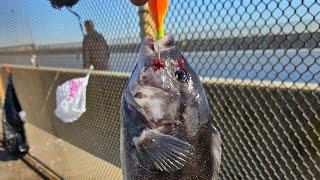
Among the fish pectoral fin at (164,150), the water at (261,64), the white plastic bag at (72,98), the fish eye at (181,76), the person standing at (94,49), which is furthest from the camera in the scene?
the white plastic bag at (72,98)

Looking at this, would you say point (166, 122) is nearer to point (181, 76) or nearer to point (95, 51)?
point (181, 76)

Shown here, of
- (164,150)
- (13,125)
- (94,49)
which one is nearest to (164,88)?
(164,150)

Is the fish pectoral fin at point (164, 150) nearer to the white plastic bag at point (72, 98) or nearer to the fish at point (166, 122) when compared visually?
the fish at point (166, 122)

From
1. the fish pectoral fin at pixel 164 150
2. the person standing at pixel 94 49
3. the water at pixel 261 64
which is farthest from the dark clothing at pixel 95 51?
the fish pectoral fin at pixel 164 150

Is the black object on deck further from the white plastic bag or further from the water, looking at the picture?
the water

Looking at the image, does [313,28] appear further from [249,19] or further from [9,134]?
[9,134]

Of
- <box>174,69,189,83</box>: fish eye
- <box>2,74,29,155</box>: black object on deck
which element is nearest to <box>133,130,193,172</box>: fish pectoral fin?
<box>174,69,189,83</box>: fish eye
